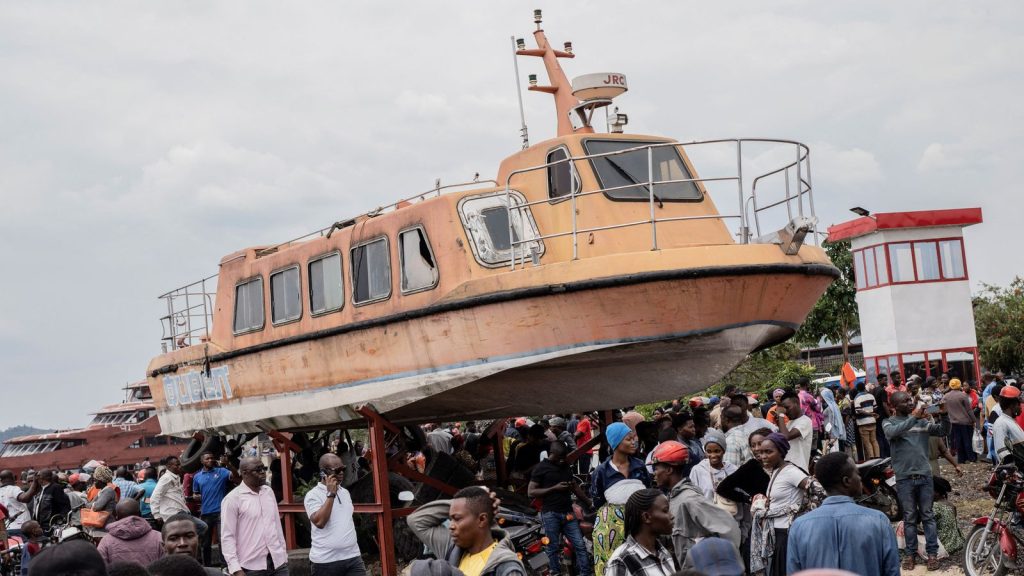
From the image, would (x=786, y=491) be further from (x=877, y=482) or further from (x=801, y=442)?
(x=877, y=482)

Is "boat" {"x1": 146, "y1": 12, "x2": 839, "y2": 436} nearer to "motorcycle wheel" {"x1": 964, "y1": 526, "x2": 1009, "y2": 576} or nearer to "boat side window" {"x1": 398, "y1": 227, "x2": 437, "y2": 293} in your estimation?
"boat side window" {"x1": 398, "y1": 227, "x2": 437, "y2": 293}

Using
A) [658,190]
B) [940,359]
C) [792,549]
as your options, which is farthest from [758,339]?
[940,359]

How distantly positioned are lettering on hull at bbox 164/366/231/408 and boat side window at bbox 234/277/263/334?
70cm

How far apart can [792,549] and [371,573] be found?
8.86m

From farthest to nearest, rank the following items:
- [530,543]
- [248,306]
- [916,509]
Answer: [248,306]
[916,509]
[530,543]

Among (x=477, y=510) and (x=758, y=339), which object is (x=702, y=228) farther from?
(x=477, y=510)

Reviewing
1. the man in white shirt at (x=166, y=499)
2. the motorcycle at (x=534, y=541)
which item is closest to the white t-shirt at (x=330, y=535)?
the motorcycle at (x=534, y=541)

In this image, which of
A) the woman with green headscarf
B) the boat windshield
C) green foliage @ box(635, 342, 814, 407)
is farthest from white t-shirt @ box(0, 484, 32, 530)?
green foliage @ box(635, 342, 814, 407)

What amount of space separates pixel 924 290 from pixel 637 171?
59.4 feet

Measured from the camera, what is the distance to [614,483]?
8.66m

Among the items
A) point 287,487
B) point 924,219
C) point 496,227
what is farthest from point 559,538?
point 924,219

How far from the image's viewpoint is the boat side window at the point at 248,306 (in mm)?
14445

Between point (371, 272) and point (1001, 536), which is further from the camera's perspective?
point (371, 272)

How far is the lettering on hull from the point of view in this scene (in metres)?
15.0
